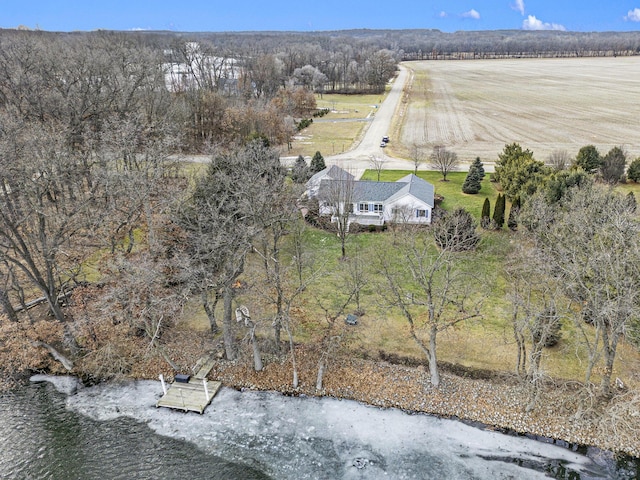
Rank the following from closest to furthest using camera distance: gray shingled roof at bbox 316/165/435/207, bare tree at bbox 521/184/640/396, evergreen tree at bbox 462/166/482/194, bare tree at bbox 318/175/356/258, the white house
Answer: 1. bare tree at bbox 521/184/640/396
2. bare tree at bbox 318/175/356/258
3. the white house
4. gray shingled roof at bbox 316/165/435/207
5. evergreen tree at bbox 462/166/482/194

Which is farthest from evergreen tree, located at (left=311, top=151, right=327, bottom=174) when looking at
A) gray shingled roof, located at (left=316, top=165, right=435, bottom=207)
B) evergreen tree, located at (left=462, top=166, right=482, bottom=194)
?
evergreen tree, located at (left=462, top=166, right=482, bottom=194)

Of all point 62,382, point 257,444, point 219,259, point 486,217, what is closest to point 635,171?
point 486,217

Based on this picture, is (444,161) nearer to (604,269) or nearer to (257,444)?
(604,269)

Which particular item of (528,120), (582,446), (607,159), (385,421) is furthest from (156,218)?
(528,120)

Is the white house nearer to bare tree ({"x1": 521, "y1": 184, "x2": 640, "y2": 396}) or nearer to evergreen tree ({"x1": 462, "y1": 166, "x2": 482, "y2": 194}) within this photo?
Answer: evergreen tree ({"x1": 462, "y1": 166, "x2": 482, "y2": 194})

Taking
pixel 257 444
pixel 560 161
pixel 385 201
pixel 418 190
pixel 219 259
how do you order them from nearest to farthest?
pixel 257 444, pixel 219 259, pixel 385 201, pixel 418 190, pixel 560 161
